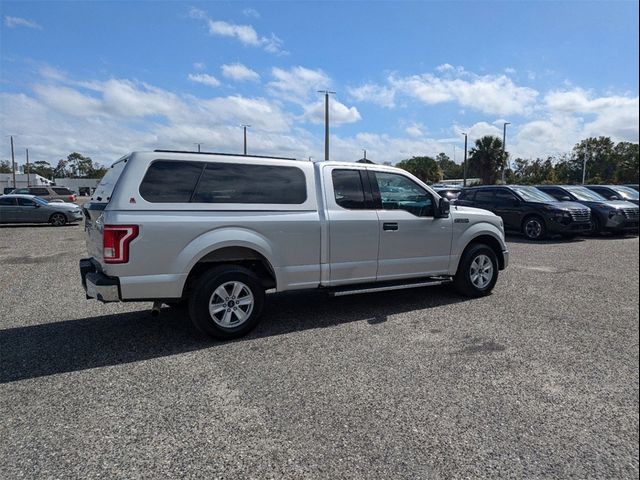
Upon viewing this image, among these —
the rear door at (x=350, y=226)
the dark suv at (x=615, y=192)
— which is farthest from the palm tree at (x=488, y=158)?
the rear door at (x=350, y=226)

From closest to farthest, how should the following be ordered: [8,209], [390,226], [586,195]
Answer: [390,226]
[586,195]
[8,209]


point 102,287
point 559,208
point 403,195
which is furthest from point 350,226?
point 559,208

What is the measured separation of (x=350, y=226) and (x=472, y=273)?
218 centimetres

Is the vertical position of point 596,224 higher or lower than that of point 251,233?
lower

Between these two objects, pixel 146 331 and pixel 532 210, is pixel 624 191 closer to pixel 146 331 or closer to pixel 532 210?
pixel 532 210

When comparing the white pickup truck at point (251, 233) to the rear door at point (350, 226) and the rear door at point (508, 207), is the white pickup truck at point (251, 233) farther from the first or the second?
Result: the rear door at point (508, 207)

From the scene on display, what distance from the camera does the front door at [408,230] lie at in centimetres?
552

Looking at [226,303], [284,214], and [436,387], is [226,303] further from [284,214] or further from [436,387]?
[436,387]

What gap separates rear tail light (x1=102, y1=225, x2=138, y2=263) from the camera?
399 cm

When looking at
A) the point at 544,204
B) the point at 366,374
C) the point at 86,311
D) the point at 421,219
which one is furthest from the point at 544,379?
the point at 544,204

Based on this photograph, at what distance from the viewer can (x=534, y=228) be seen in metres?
13.1

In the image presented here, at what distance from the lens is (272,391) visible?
341 cm

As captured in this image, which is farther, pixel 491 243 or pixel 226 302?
pixel 491 243

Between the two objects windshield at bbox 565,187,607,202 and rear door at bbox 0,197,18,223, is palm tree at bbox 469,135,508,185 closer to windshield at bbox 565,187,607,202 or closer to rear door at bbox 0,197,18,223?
windshield at bbox 565,187,607,202
